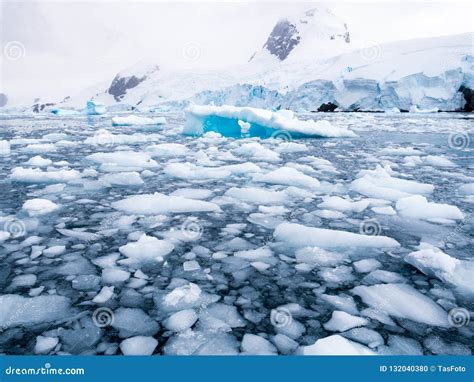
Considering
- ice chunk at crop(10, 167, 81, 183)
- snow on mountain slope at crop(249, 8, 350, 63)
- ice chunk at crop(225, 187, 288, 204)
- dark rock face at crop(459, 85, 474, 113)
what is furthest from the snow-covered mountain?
snow on mountain slope at crop(249, 8, 350, 63)

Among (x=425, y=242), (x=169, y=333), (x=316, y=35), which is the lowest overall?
(x=425, y=242)

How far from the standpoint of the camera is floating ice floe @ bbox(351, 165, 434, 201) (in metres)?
3.59

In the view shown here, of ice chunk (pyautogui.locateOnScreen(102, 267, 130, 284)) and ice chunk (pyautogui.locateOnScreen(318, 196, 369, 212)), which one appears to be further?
ice chunk (pyautogui.locateOnScreen(318, 196, 369, 212))

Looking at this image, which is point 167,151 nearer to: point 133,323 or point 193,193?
point 193,193

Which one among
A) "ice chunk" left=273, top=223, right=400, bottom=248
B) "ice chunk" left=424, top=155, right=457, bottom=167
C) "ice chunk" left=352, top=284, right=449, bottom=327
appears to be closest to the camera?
"ice chunk" left=352, top=284, right=449, bottom=327

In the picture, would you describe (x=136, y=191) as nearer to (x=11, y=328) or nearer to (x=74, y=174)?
(x=74, y=174)

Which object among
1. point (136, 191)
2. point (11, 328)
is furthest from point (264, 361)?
point (136, 191)

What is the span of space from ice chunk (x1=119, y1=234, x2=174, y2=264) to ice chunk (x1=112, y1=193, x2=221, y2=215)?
2.43 ft

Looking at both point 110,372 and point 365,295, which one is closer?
point 110,372

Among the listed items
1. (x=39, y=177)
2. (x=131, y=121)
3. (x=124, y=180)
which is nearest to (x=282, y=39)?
(x=131, y=121)

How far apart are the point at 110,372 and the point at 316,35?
106468mm

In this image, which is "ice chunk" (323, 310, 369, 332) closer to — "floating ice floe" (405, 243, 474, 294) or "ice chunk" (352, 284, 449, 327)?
"ice chunk" (352, 284, 449, 327)

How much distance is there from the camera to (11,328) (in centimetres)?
151

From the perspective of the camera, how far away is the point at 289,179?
163 inches
